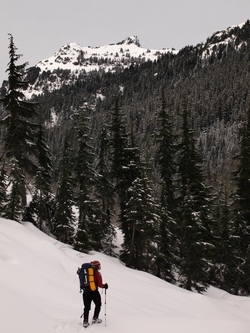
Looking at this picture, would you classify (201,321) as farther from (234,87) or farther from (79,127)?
(234,87)

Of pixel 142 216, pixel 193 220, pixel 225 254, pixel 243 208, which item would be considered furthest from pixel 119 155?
pixel 225 254

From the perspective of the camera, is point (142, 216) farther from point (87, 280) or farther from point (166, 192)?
point (87, 280)

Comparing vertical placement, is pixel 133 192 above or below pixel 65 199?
above

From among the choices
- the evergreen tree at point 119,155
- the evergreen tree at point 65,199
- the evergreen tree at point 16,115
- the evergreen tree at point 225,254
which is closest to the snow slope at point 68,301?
the evergreen tree at point 16,115

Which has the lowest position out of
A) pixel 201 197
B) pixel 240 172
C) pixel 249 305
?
pixel 249 305

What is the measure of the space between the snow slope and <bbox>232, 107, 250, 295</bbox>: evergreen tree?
8.99m

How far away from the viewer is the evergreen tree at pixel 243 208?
25500 millimetres

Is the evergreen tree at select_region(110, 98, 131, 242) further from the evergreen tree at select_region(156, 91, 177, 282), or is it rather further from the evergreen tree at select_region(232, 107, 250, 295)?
the evergreen tree at select_region(232, 107, 250, 295)

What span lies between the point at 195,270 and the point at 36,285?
55.3 ft

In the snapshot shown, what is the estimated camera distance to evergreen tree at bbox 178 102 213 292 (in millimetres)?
22781

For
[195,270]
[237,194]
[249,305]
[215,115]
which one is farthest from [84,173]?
[215,115]

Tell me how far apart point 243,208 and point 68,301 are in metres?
21.2

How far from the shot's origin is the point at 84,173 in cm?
2666

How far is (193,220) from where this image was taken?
901 inches
